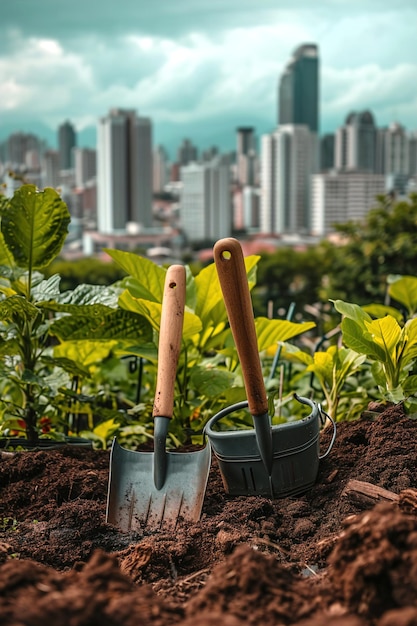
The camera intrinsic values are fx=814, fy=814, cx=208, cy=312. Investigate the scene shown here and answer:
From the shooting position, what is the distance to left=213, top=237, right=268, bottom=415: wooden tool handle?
1599mm

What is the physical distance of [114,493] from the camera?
1793mm

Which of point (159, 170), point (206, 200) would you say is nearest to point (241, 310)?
point (206, 200)

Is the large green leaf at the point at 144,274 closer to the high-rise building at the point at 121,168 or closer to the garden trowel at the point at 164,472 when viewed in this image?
the garden trowel at the point at 164,472

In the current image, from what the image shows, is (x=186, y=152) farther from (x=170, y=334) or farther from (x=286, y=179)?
(x=170, y=334)

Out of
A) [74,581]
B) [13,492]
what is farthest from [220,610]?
[13,492]

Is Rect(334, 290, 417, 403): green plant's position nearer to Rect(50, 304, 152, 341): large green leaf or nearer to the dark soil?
the dark soil

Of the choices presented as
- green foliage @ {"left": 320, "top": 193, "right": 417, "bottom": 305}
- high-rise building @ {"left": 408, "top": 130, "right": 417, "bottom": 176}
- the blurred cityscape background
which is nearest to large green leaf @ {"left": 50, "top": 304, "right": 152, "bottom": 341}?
green foliage @ {"left": 320, "top": 193, "right": 417, "bottom": 305}

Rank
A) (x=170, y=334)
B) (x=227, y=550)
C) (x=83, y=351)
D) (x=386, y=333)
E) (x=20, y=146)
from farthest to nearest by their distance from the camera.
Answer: (x=20, y=146) < (x=83, y=351) < (x=386, y=333) < (x=170, y=334) < (x=227, y=550)

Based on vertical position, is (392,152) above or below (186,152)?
below

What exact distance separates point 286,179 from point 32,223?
315 ft

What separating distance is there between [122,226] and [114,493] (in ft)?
277

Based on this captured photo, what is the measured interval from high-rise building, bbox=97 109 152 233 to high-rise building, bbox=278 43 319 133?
68.1 meters

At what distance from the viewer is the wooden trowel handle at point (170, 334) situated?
1.91 m

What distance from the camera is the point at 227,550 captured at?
1.47 metres
